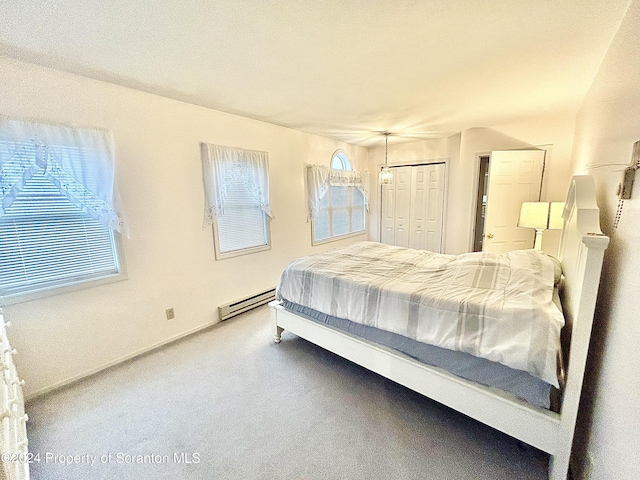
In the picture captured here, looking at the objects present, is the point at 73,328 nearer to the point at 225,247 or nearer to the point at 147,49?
the point at 225,247

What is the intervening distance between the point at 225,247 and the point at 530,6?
304cm

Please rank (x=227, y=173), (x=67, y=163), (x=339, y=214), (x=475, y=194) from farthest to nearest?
(x=339, y=214), (x=475, y=194), (x=227, y=173), (x=67, y=163)

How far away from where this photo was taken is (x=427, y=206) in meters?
4.44

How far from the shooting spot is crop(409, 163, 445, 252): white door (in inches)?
169

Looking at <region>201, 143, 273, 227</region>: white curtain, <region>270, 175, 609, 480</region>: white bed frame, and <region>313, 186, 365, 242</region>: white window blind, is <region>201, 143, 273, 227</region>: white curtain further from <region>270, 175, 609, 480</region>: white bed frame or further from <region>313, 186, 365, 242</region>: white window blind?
<region>270, 175, 609, 480</region>: white bed frame

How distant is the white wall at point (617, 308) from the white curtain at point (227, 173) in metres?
2.95

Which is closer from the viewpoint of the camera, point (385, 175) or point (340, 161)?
point (385, 175)

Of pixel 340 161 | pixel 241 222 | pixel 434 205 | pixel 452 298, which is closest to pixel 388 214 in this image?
pixel 434 205

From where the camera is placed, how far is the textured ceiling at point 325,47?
1294mm

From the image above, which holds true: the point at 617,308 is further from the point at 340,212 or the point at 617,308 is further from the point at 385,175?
the point at 340,212

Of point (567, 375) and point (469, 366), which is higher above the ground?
point (567, 375)

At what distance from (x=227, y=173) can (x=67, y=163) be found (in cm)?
130

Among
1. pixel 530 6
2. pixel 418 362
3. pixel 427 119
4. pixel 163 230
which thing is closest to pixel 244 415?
pixel 418 362

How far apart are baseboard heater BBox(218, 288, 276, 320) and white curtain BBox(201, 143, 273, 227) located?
3.25 ft
